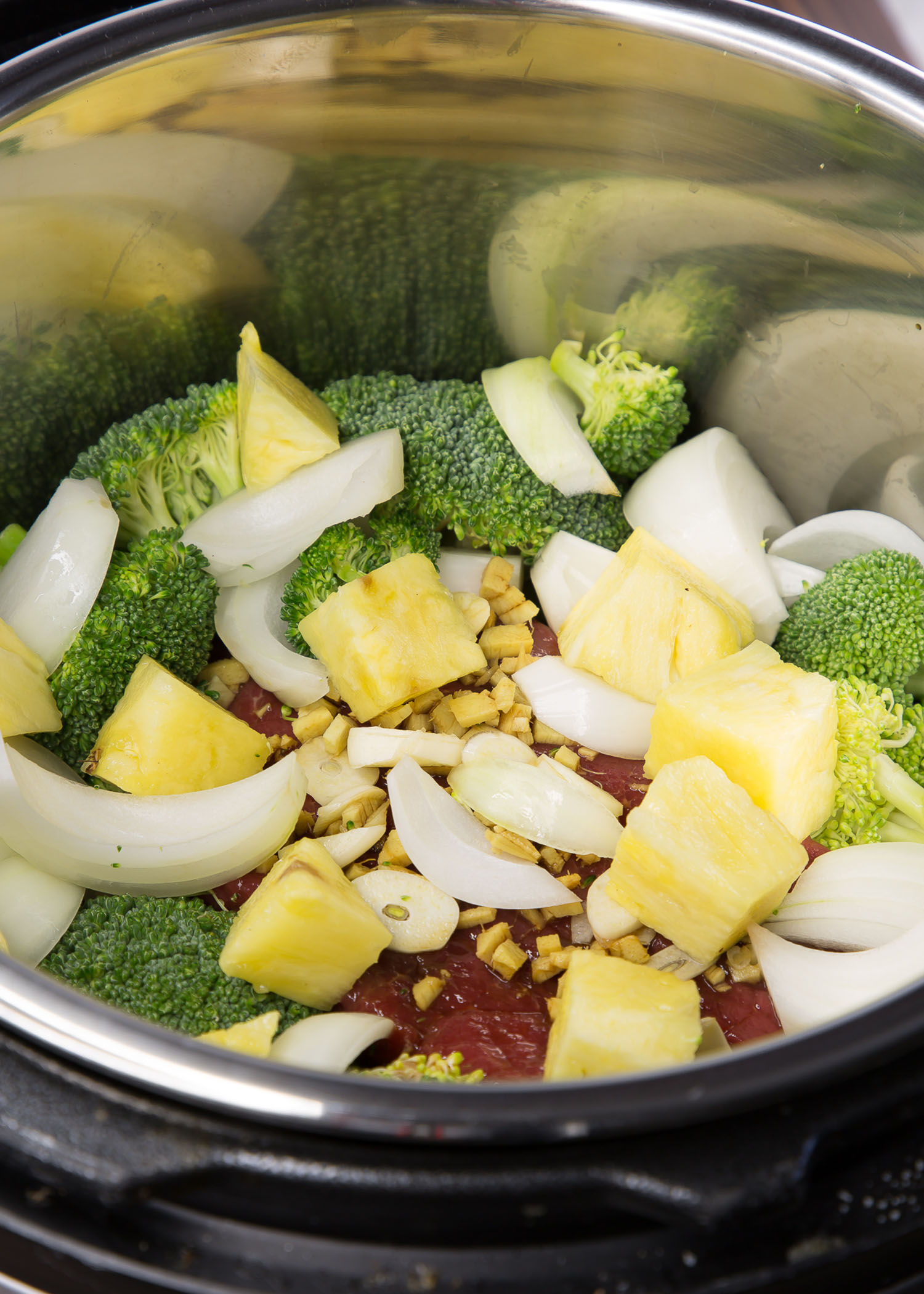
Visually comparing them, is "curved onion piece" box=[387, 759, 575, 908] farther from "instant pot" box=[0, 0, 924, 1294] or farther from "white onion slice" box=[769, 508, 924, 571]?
"white onion slice" box=[769, 508, 924, 571]

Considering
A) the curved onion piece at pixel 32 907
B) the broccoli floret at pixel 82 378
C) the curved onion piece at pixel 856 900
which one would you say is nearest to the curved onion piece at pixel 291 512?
the broccoli floret at pixel 82 378

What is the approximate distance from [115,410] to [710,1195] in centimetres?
130

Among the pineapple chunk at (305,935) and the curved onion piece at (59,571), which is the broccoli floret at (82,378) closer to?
the curved onion piece at (59,571)

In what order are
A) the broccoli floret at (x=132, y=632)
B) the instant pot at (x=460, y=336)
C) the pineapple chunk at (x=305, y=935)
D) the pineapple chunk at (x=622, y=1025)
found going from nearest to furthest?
the instant pot at (x=460, y=336) < the pineapple chunk at (x=622, y=1025) < the pineapple chunk at (x=305, y=935) < the broccoli floret at (x=132, y=632)

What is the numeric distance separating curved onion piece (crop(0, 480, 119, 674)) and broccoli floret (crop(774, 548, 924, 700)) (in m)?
0.98

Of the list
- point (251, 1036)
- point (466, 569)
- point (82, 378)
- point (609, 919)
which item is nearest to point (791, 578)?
point (466, 569)

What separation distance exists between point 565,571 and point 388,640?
12.9 inches

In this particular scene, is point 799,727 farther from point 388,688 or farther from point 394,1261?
point 394,1261

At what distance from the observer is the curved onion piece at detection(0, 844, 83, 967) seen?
3.50 feet

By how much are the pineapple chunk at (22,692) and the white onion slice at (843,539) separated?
105 cm

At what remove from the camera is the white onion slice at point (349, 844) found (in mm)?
1171

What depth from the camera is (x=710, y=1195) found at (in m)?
0.65

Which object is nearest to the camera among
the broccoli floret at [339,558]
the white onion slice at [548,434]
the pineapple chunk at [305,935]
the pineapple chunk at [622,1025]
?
the pineapple chunk at [622,1025]

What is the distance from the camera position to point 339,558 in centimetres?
135
